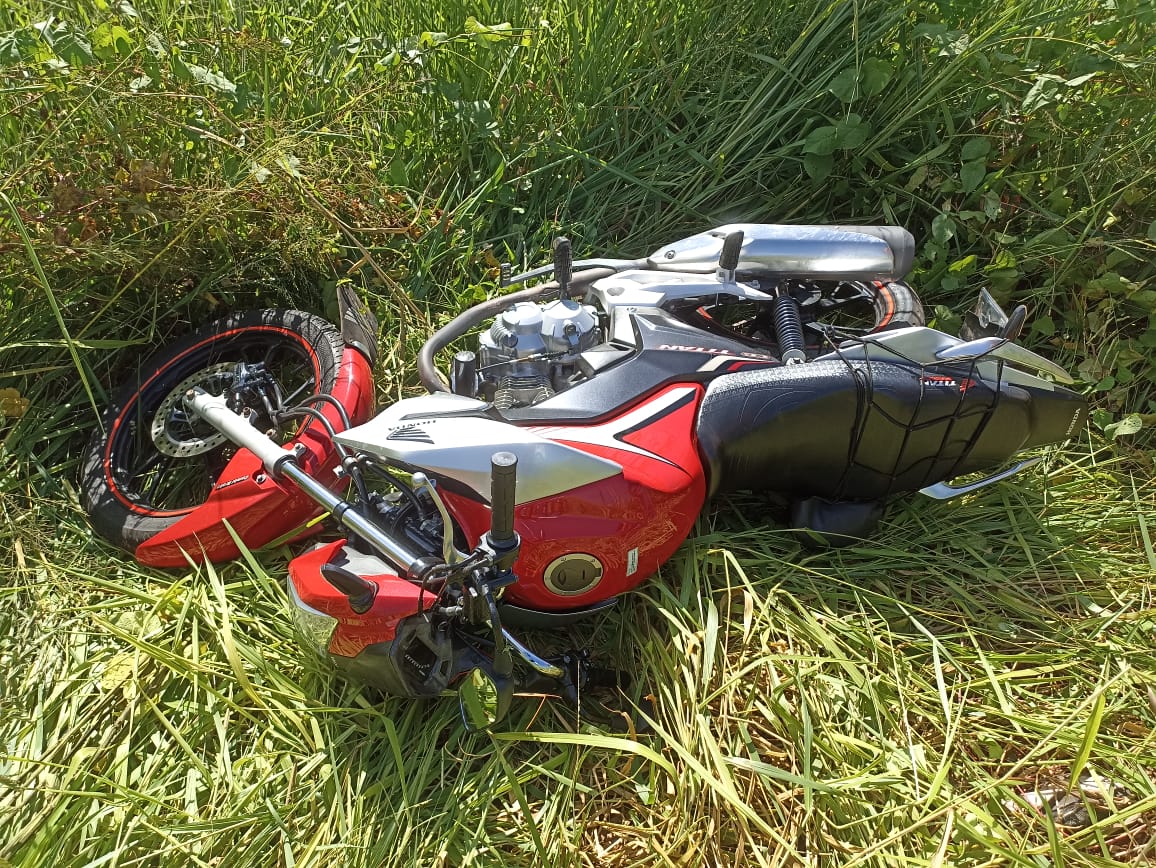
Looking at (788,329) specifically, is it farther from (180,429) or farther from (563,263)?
(180,429)

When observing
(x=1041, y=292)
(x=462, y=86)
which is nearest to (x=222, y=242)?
(x=462, y=86)

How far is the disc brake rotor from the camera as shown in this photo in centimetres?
264

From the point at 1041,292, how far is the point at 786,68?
4.63 ft

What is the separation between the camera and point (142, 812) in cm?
184

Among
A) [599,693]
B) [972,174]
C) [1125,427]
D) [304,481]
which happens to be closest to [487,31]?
[972,174]

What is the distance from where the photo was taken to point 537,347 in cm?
229

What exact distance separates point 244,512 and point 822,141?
2.64 meters

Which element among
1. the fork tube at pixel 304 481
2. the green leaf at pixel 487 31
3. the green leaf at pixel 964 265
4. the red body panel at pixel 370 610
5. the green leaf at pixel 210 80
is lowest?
the red body panel at pixel 370 610

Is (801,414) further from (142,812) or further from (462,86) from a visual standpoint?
(462,86)

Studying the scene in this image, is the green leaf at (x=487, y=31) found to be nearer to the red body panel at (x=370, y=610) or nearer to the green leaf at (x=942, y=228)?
the green leaf at (x=942, y=228)

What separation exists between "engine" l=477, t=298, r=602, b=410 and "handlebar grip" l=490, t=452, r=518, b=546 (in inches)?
27.3

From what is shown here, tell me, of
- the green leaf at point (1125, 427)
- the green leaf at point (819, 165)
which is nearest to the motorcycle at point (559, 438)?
the green leaf at point (1125, 427)

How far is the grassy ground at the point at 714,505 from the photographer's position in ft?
6.04

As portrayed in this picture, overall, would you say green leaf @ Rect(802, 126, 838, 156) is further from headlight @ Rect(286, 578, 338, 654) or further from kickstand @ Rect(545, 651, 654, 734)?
headlight @ Rect(286, 578, 338, 654)
